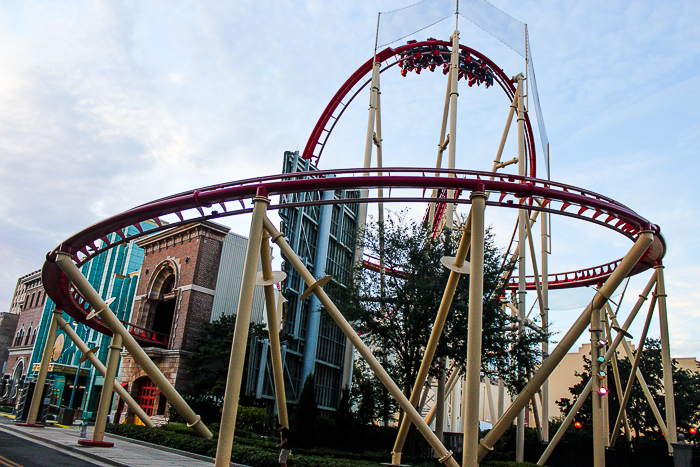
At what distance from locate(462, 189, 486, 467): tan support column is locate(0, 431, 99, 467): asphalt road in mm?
7617

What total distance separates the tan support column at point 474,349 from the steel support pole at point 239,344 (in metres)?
4.63

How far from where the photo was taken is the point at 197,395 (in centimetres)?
2839

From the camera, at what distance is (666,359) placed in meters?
17.1

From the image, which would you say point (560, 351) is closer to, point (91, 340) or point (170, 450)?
point (170, 450)

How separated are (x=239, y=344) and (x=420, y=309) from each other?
9511 mm

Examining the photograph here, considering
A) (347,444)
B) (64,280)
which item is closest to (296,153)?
(64,280)

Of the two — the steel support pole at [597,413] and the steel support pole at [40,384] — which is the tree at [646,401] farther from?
the steel support pole at [40,384]

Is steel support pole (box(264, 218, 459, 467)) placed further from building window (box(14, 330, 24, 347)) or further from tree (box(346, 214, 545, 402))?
building window (box(14, 330, 24, 347))

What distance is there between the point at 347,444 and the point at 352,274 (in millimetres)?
→ 7090

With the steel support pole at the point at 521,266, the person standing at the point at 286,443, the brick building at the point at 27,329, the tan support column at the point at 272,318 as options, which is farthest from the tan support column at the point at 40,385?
the brick building at the point at 27,329

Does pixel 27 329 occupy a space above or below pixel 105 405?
above

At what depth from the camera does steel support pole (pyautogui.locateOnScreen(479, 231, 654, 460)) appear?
1131cm

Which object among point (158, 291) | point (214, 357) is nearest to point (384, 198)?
point (214, 357)

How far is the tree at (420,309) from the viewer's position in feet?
61.4
